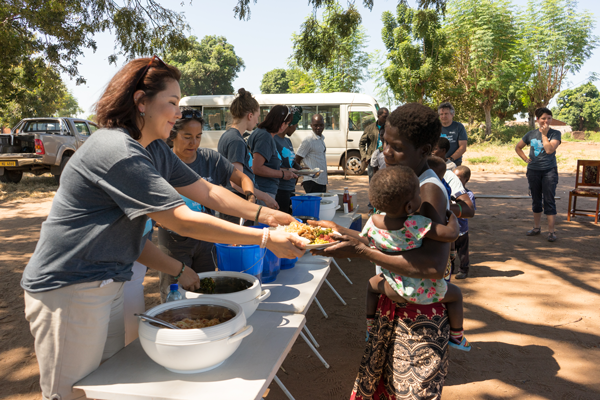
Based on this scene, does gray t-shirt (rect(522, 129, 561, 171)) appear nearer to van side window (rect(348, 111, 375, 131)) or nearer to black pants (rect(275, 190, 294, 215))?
black pants (rect(275, 190, 294, 215))

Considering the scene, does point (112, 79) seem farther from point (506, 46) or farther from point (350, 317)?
point (506, 46)

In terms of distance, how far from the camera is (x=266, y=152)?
3850mm

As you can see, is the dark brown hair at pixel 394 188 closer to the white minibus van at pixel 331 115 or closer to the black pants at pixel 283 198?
the black pants at pixel 283 198

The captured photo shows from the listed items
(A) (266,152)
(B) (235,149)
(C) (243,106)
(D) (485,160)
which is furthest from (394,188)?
(D) (485,160)

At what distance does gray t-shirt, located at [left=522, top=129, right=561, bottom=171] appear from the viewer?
5914 mm

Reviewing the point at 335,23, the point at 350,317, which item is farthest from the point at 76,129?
the point at 350,317

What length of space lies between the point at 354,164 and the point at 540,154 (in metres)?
8.37

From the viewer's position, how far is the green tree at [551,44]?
2864 cm

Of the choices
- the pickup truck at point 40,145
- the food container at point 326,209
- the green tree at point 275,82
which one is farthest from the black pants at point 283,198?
the green tree at point 275,82

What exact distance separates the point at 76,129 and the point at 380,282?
13224 mm

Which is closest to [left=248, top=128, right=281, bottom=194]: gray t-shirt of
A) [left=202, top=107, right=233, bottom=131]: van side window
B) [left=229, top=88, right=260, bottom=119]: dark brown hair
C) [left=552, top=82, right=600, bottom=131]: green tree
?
[left=229, top=88, right=260, bottom=119]: dark brown hair

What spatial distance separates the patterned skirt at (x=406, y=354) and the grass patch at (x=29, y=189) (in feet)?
37.8

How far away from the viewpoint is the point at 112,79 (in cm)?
152

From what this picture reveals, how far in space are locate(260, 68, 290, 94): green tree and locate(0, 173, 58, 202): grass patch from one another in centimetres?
4882
